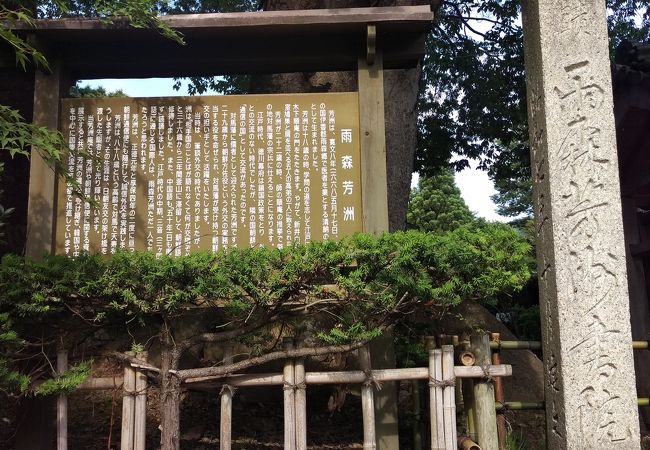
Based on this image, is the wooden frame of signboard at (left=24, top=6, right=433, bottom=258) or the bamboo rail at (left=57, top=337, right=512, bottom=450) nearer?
the bamboo rail at (left=57, top=337, right=512, bottom=450)

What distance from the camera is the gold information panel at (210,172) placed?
4535mm

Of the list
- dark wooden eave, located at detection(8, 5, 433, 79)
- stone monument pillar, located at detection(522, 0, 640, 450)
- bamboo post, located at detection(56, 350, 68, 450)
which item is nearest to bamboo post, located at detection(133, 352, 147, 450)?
bamboo post, located at detection(56, 350, 68, 450)

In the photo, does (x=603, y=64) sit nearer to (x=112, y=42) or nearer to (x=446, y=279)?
(x=446, y=279)

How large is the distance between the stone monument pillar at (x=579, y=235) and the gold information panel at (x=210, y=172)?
4.69 ft

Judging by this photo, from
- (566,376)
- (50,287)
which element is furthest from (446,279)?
(50,287)

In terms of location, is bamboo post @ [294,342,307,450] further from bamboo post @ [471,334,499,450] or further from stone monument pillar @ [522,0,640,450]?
stone monument pillar @ [522,0,640,450]

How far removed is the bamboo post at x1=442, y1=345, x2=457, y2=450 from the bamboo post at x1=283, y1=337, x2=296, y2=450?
105cm

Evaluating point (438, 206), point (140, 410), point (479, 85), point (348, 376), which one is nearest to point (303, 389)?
point (348, 376)

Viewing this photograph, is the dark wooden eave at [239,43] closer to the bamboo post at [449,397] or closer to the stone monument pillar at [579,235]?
the stone monument pillar at [579,235]

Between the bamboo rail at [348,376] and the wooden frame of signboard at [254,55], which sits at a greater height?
the wooden frame of signboard at [254,55]

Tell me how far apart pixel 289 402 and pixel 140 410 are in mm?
1042

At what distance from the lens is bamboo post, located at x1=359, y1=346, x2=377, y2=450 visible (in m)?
3.99

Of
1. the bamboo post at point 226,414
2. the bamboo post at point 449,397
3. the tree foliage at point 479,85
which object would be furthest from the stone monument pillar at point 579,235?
the tree foliage at point 479,85

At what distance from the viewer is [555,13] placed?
4.15 meters
